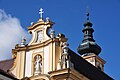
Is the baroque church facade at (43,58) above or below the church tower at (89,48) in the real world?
below

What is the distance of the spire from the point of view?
4362 centimetres

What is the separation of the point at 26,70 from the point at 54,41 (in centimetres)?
290

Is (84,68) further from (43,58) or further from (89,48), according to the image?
(89,48)

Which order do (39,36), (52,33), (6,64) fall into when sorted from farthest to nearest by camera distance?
1. (6,64)
2. (39,36)
3. (52,33)

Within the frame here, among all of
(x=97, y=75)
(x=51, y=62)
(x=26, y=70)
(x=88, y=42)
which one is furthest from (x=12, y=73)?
(x=88, y=42)

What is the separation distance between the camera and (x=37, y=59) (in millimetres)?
28766

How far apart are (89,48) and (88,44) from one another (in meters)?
0.55

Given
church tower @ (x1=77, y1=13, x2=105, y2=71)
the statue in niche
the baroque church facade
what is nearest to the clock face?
the baroque church facade

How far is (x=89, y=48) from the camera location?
43.8 metres

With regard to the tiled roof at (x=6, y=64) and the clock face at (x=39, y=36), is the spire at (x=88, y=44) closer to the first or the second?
the tiled roof at (x=6, y=64)

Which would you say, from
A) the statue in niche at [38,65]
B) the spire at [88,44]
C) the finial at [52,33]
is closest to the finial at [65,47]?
the finial at [52,33]

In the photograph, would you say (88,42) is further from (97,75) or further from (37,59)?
(37,59)

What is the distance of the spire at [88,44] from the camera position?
4362 cm

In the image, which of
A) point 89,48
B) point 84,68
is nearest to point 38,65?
point 84,68
